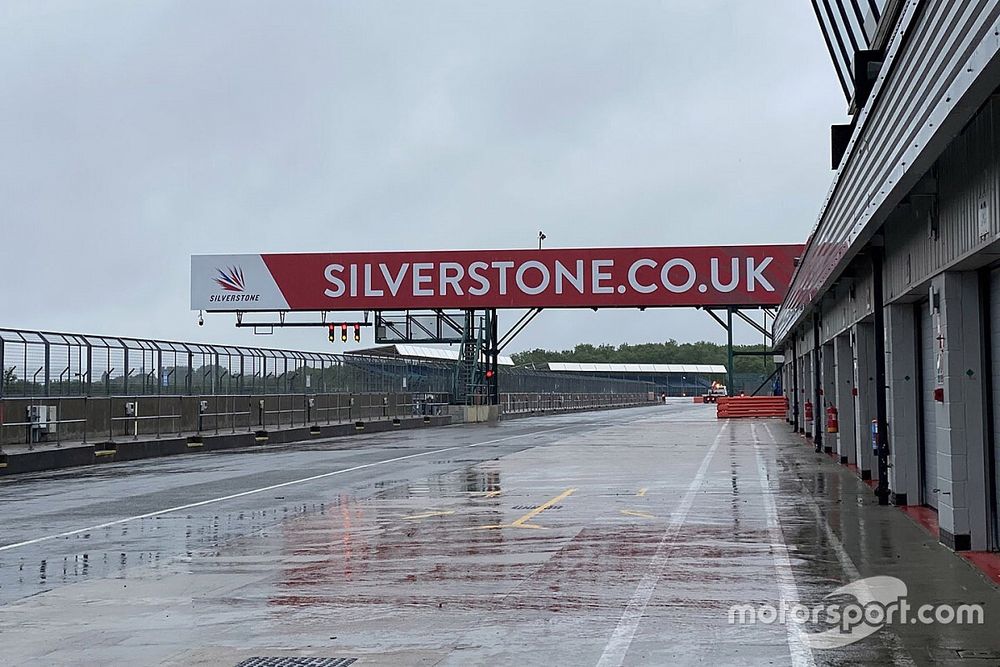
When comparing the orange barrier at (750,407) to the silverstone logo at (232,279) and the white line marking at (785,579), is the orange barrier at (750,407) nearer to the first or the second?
the silverstone logo at (232,279)

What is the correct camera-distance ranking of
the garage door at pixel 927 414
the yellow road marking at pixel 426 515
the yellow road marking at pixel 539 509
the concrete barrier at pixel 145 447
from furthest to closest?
the concrete barrier at pixel 145 447 < the yellow road marking at pixel 426 515 < the garage door at pixel 927 414 < the yellow road marking at pixel 539 509

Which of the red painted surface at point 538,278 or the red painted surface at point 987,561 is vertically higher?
the red painted surface at point 538,278

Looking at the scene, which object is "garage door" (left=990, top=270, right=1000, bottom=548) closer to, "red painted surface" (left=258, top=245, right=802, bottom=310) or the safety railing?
the safety railing

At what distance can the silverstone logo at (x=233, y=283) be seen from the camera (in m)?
55.8

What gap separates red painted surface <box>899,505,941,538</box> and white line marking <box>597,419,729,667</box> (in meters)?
2.80

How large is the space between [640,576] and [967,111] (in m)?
4.95

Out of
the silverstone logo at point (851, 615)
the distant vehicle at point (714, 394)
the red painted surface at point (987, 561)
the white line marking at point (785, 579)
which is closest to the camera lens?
the white line marking at point (785, 579)

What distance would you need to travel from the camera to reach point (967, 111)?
321 inches

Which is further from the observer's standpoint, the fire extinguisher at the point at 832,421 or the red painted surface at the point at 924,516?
the fire extinguisher at the point at 832,421

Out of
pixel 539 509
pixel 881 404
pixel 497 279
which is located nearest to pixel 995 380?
pixel 881 404

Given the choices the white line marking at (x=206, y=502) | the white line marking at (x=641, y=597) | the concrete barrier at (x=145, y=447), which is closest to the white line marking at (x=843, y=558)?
the white line marking at (x=641, y=597)

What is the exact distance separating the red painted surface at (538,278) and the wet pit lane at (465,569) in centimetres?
3015

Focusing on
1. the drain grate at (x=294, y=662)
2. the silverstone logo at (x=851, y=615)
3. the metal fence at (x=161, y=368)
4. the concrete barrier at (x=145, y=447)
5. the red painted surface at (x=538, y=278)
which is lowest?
the drain grate at (x=294, y=662)

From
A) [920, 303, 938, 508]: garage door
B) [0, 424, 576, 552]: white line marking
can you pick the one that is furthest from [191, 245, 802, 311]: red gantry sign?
[920, 303, 938, 508]: garage door
